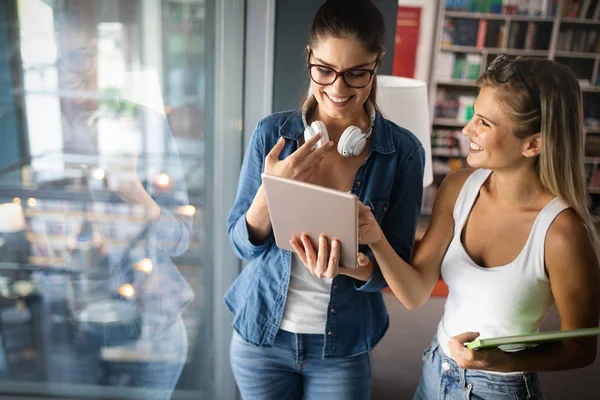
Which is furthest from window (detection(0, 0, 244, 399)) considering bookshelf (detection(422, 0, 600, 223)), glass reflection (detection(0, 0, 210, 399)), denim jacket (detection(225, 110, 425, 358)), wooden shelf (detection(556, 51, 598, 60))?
wooden shelf (detection(556, 51, 598, 60))

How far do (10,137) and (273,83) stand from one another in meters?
1.50

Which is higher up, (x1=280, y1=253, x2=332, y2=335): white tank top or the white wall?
the white wall

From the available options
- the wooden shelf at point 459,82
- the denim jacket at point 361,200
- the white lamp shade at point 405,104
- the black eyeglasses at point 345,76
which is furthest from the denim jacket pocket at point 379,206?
the wooden shelf at point 459,82

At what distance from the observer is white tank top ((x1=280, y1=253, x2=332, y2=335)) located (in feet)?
4.20

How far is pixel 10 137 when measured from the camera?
0.61 m

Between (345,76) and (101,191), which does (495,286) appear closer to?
(345,76)

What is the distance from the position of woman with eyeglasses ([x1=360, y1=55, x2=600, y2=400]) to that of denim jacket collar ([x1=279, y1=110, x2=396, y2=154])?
18 centimetres

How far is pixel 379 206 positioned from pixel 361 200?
0.04 metres

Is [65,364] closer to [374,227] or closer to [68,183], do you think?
[68,183]

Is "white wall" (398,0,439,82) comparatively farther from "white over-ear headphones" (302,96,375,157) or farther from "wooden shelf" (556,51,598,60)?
"white over-ear headphones" (302,96,375,157)

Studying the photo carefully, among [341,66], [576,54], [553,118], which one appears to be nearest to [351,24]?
[341,66]

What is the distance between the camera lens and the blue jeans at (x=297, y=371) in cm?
129

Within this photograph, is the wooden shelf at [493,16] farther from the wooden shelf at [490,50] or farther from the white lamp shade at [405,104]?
the white lamp shade at [405,104]

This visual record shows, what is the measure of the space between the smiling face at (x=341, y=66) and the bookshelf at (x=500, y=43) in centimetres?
465
